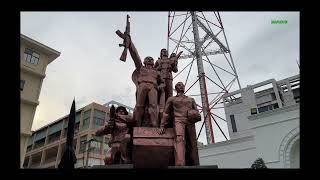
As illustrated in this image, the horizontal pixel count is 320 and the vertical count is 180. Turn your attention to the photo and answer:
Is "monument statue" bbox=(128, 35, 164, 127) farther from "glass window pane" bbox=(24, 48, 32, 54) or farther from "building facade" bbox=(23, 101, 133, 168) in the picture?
"building facade" bbox=(23, 101, 133, 168)

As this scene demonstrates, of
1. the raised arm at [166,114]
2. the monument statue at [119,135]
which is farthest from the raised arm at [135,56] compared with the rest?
the raised arm at [166,114]

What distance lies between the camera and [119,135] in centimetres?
766

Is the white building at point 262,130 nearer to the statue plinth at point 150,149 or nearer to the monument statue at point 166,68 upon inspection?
Result: the monument statue at point 166,68

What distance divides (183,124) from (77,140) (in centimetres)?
3629

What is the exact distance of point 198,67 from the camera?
26.2 m

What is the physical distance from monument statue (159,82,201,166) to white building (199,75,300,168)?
1376cm

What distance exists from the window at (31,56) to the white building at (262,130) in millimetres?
17318

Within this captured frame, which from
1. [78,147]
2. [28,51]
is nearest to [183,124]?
[28,51]

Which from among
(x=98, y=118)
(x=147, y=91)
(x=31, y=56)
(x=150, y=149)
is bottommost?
(x=150, y=149)

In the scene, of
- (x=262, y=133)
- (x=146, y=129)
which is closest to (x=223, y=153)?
(x=262, y=133)

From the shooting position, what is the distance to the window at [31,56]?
1163 inches

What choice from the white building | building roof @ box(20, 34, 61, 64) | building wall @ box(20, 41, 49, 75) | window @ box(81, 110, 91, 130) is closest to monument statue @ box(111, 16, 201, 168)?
the white building

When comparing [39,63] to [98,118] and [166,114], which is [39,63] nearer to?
[98,118]
